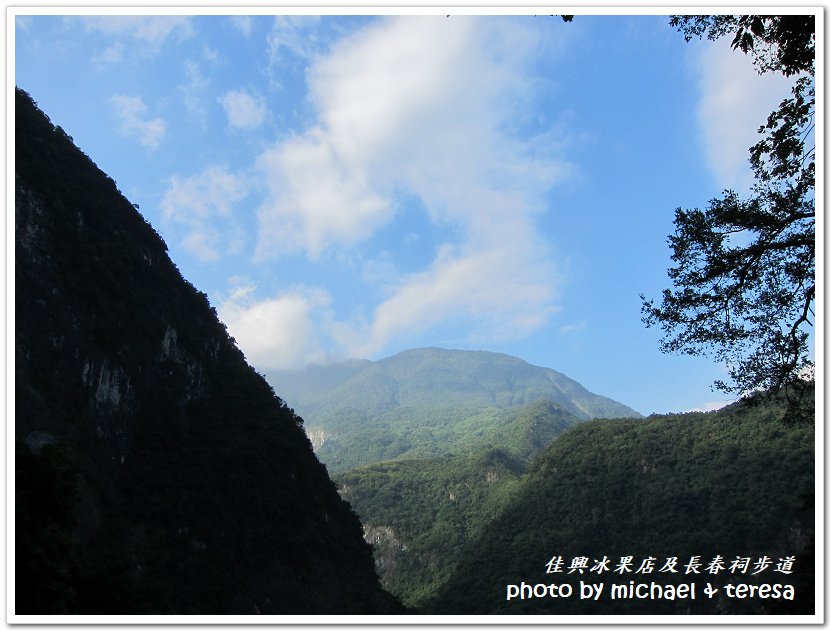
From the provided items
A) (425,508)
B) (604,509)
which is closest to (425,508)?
(425,508)

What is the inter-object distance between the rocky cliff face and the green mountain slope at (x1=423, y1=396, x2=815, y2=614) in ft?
90.1

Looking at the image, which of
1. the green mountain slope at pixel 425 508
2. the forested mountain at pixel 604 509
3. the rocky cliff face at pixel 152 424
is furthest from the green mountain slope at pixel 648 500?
the rocky cliff face at pixel 152 424

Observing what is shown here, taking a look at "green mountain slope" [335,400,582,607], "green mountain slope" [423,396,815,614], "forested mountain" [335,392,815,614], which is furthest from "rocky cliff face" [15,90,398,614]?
"green mountain slope" [335,400,582,607]

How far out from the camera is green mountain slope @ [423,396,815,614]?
68688mm

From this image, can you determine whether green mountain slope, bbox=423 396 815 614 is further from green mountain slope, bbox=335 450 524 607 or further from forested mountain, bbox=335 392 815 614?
green mountain slope, bbox=335 450 524 607

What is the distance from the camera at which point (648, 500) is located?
274 ft

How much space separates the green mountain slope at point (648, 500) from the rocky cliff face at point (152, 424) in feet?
90.1

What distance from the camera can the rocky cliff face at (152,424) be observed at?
3123 centimetres

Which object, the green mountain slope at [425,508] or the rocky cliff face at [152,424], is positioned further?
the green mountain slope at [425,508]

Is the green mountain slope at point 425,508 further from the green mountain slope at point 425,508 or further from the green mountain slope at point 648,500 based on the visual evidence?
the green mountain slope at point 648,500

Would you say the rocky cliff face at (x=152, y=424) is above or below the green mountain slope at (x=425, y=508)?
above

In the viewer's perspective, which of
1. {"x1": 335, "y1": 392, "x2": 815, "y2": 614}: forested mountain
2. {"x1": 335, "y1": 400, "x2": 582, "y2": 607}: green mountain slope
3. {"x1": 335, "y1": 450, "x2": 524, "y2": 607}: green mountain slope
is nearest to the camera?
{"x1": 335, "y1": 392, "x2": 815, "y2": 614}: forested mountain

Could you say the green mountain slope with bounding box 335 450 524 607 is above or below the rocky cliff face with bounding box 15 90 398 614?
below
